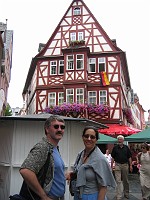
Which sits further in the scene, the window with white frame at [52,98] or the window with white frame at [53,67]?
the window with white frame at [53,67]

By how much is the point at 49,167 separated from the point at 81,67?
20.7 meters

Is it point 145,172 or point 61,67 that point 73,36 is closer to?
point 61,67

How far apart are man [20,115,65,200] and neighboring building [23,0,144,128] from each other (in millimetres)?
18752

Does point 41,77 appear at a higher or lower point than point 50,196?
higher

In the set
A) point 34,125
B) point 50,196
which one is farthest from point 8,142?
point 50,196

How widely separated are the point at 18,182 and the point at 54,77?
1751cm

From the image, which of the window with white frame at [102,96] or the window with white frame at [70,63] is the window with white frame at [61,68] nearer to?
the window with white frame at [70,63]

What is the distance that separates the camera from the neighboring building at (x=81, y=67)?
22422mm

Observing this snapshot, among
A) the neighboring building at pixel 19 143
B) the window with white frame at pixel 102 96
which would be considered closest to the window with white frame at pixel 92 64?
the window with white frame at pixel 102 96

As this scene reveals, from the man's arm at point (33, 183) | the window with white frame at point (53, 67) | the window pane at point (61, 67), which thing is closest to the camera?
the man's arm at point (33, 183)

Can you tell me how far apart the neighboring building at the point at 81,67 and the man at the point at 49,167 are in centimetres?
1875

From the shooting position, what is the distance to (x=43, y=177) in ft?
7.66

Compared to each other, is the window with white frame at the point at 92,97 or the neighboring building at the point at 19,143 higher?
the window with white frame at the point at 92,97

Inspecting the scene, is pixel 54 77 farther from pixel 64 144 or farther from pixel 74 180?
pixel 74 180
